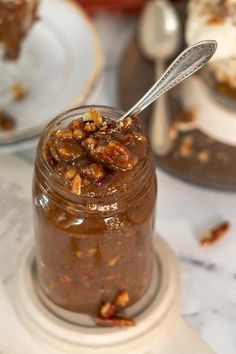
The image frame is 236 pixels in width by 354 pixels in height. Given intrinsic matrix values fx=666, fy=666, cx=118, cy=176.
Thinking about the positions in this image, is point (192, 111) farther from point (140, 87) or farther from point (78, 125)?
point (78, 125)

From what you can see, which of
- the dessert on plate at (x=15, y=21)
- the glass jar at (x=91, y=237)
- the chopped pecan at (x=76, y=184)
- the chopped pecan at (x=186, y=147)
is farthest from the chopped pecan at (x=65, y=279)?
the dessert on plate at (x=15, y=21)

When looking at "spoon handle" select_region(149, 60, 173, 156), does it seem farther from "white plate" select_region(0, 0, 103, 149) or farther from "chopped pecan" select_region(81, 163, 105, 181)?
"chopped pecan" select_region(81, 163, 105, 181)

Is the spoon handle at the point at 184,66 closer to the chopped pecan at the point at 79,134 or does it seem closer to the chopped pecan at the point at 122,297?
the chopped pecan at the point at 79,134

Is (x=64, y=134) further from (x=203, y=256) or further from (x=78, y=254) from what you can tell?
(x=203, y=256)

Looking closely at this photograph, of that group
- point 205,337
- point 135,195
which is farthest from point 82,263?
point 205,337

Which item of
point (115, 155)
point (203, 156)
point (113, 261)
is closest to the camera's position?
point (115, 155)

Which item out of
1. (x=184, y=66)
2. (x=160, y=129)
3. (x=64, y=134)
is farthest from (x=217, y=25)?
(x=64, y=134)

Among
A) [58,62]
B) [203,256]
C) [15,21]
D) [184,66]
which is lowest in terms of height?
[203,256]
